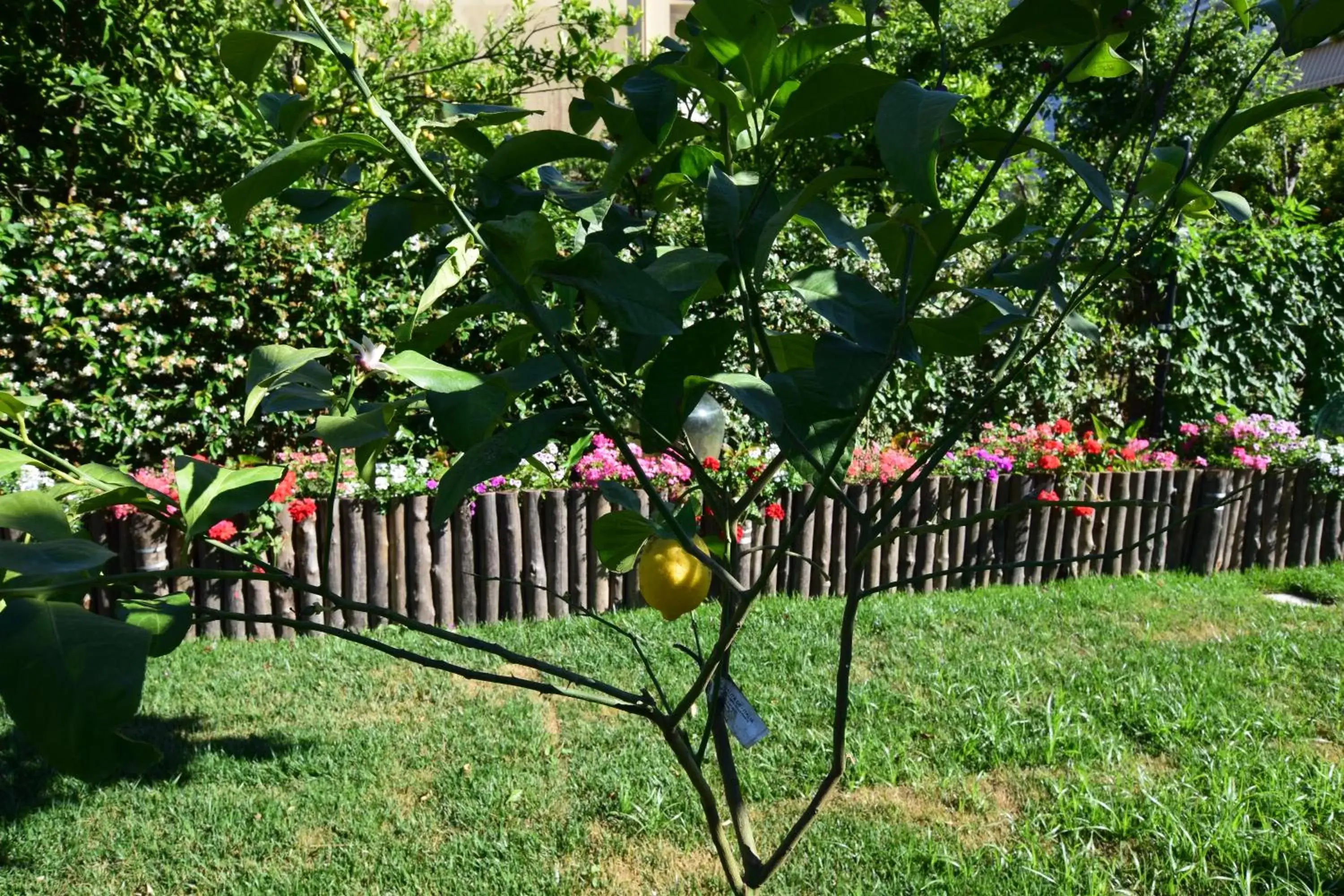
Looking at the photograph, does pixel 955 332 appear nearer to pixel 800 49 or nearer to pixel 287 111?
pixel 800 49

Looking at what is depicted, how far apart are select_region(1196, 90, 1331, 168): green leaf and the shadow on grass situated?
2.90 m

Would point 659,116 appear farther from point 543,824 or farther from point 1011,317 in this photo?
point 543,824

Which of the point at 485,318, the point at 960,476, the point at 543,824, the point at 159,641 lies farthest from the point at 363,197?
the point at 960,476

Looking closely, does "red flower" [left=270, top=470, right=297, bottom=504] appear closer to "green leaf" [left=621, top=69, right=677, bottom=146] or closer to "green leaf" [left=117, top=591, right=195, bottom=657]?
"green leaf" [left=117, top=591, right=195, bottom=657]

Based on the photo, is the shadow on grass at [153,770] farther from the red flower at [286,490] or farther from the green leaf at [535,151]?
the green leaf at [535,151]

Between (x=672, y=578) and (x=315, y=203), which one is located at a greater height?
(x=315, y=203)

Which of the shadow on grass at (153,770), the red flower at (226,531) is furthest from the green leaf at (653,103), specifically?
the red flower at (226,531)

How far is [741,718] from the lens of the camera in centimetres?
109

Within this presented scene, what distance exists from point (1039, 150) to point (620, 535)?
1.71 feet

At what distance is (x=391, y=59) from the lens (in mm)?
7203

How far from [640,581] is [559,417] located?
37 centimetres

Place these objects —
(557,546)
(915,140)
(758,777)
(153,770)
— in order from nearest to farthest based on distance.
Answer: (915,140)
(153,770)
(758,777)
(557,546)

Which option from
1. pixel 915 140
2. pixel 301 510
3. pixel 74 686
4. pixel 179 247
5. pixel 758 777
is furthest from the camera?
pixel 179 247

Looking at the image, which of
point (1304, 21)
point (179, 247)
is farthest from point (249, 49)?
point (179, 247)
